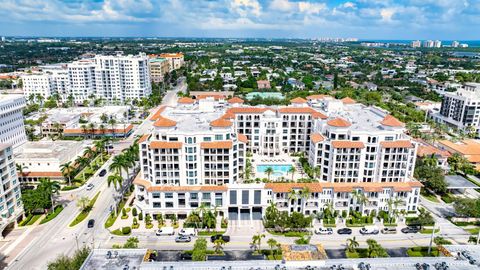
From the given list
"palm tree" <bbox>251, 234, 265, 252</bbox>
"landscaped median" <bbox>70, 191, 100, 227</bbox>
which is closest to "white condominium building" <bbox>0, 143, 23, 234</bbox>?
"landscaped median" <bbox>70, 191, 100, 227</bbox>

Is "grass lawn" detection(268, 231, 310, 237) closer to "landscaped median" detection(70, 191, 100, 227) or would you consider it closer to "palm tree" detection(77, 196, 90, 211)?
"landscaped median" detection(70, 191, 100, 227)

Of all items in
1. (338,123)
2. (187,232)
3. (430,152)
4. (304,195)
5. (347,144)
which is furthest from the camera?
(430,152)

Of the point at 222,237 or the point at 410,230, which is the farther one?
the point at 410,230

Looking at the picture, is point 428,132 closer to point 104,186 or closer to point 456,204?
point 456,204

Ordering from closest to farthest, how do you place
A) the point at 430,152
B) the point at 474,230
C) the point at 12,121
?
the point at 474,230 → the point at 430,152 → the point at 12,121

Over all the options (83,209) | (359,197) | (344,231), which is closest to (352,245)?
(344,231)

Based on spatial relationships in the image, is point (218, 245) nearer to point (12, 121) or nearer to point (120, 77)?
point (12, 121)
